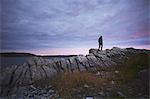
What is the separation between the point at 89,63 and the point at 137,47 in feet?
2.31

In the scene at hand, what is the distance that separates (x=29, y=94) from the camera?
361 centimetres

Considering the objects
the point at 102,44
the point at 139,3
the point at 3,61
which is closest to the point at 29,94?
the point at 3,61

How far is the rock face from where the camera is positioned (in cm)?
360

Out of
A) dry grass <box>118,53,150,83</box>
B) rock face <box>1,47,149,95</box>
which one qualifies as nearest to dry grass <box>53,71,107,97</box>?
rock face <box>1,47,149,95</box>

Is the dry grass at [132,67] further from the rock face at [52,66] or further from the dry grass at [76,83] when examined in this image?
the dry grass at [76,83]

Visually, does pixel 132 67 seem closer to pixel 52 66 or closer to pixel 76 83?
pixel 76 83

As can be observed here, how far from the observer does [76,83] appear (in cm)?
365

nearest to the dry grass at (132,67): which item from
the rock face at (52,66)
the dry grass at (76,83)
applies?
the rock face at (52,66)

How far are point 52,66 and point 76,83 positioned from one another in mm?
397

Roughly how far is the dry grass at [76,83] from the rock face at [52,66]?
0.08 m

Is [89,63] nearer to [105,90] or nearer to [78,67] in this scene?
[78,67]

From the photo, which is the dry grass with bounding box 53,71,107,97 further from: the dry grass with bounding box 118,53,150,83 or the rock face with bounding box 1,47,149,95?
the dry grass with bounding box 118,53,150,83

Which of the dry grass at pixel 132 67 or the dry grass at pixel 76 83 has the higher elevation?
the dry grass at pixel 132 67

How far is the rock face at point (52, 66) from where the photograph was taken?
3602mm
